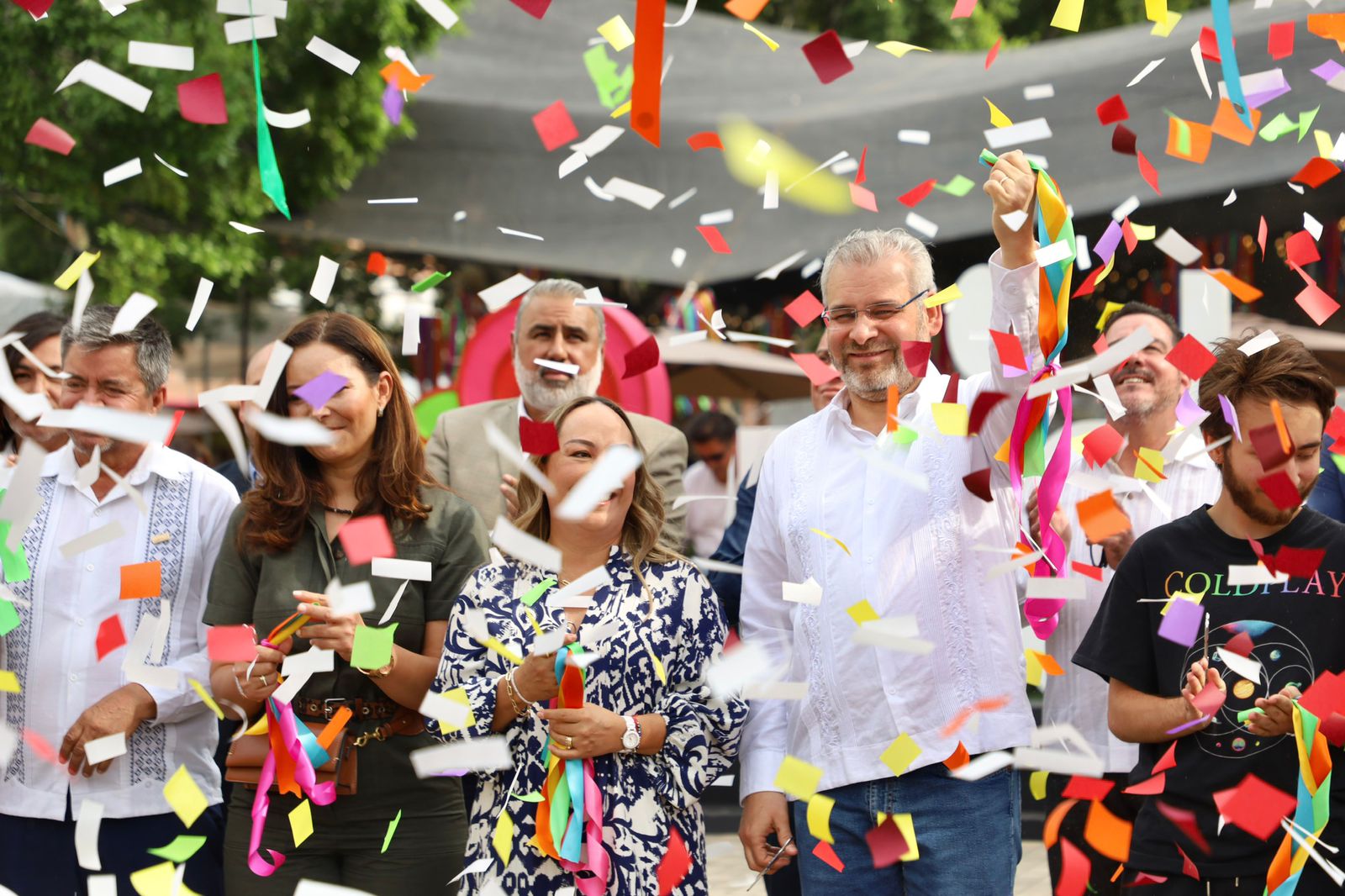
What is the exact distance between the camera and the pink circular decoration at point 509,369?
5.73m

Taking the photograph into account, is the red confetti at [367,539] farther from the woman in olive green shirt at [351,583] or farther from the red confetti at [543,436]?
the red confetti at [543,436]

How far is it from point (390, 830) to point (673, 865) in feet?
1.93

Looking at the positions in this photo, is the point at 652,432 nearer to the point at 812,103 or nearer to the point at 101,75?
the point at 101,75

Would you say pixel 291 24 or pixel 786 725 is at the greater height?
pixel 291 24

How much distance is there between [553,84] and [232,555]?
9.01 meters

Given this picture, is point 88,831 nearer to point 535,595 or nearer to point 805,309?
point 535,595

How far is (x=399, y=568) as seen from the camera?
3.14 meters

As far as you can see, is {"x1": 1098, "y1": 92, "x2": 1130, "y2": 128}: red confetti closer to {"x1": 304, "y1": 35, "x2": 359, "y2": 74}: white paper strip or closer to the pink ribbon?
{"x1": 304, "y1": 35, "x2": 359, "y2": 74}: white paper strip

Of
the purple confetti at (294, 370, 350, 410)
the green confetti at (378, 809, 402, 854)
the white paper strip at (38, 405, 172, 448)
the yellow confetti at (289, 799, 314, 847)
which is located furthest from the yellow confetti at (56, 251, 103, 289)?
the green confetti at (378, 809, 402, 854)

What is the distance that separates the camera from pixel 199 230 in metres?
9.88

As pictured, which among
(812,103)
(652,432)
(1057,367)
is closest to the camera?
(1057,367)

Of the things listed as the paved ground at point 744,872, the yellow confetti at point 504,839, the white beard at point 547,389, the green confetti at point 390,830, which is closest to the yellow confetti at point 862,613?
the yellow confetti at point 504,839

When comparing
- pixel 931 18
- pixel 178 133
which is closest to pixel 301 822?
pixel 178 133

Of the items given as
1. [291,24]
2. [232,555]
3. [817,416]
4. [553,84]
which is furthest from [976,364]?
[553,84]
